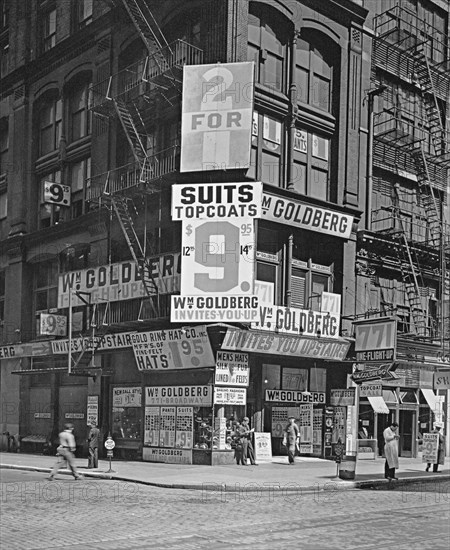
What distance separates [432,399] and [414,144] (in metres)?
11.5

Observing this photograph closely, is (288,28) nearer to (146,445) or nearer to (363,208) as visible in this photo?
(363,208)

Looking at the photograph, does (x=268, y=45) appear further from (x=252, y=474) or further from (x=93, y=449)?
(x=93, y=449)

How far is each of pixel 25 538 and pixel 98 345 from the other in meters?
19.1

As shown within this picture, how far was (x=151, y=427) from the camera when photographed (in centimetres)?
2808

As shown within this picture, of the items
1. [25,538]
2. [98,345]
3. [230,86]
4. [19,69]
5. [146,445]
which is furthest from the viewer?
[19,69]

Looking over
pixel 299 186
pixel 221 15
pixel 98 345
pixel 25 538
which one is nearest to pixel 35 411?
pixel 98 345

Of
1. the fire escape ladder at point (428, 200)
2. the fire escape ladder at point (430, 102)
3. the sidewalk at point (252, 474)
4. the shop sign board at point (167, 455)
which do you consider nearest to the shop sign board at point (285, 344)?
the sidewalk at point (252, 474)

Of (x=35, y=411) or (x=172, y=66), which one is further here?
(x=35, y=411)

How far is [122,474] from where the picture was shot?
22.7 metres

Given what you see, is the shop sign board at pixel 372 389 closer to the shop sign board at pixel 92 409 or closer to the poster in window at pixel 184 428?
the poster in window at pixel 184 428

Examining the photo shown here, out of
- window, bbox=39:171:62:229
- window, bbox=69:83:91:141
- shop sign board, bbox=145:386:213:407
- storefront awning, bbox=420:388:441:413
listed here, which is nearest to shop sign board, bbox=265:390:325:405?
shop sign board, bbox=145:386:213:407

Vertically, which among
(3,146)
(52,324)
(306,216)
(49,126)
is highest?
(49,126)

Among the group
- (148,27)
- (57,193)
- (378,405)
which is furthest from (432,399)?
(148,27)

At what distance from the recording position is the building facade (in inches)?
1038
